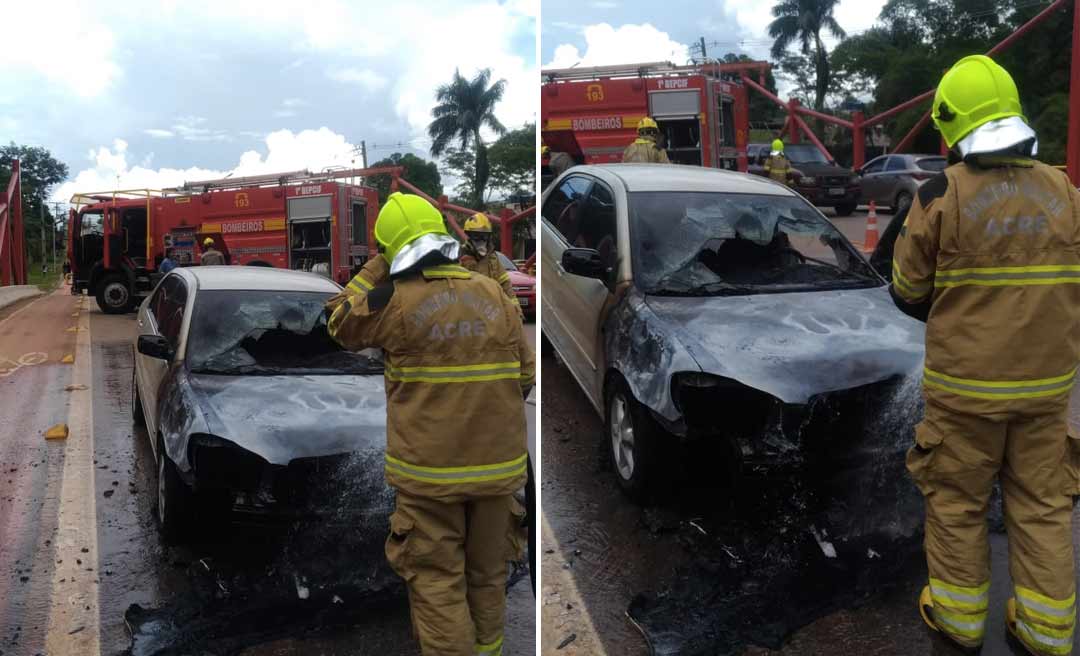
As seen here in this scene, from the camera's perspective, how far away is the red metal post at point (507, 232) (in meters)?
4.25

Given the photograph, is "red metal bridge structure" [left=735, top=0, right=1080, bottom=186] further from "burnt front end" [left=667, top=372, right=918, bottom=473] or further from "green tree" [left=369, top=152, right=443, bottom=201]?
"burnt front end" [left=667, top=372, right=918, bottom=473]

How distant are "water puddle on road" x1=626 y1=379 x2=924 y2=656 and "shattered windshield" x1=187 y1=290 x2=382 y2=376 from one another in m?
1.90

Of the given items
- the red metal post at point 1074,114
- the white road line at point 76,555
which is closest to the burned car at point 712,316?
the white road line at point 76,555

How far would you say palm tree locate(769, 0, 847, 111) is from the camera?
2467 cm

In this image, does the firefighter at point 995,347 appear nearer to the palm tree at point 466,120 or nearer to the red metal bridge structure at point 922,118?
the palm tree at point 466,120

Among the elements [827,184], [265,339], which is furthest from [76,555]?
[827,184]

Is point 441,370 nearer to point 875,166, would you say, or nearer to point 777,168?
point 777,168

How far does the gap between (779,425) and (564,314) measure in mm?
1535

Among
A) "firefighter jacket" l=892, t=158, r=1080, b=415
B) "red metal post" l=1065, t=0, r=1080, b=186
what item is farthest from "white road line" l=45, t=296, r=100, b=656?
"red metal post" l=1065, t=0, r=1080, b=186

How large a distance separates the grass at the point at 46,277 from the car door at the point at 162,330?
49.7 feet

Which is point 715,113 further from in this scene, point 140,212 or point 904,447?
point 140,212

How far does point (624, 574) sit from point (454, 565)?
0.79 m

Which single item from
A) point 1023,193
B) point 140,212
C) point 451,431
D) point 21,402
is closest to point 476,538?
point 451,431

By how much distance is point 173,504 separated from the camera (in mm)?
3992
